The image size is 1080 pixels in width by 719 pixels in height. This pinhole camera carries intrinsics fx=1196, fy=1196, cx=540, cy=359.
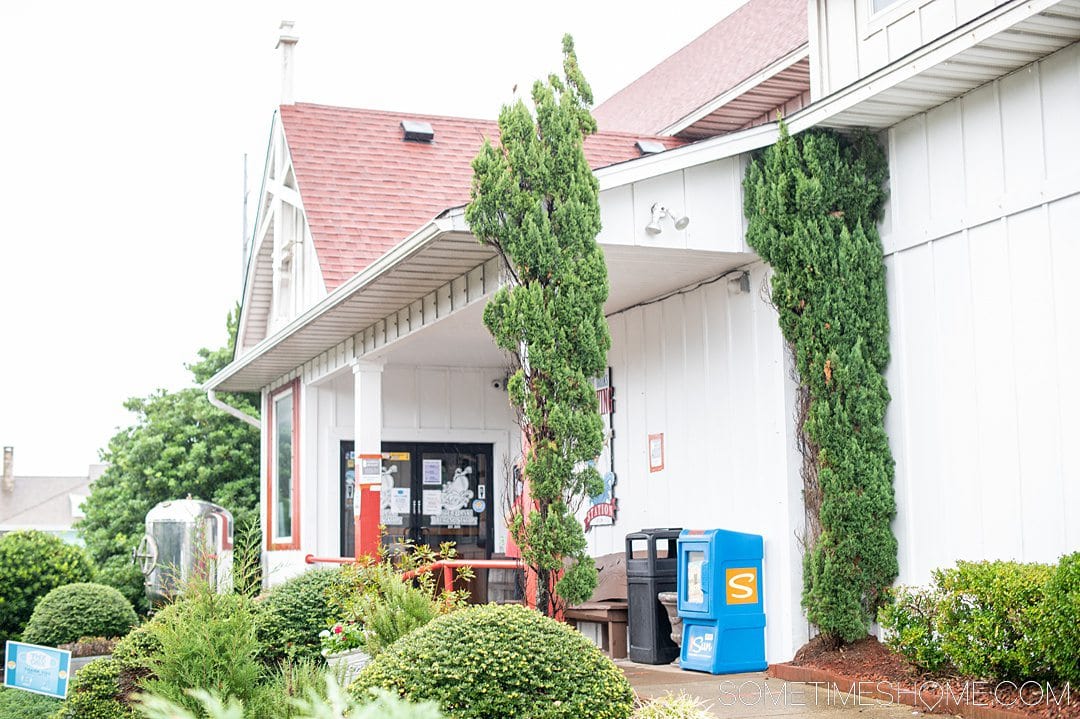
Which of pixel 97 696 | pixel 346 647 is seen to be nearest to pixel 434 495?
pixel 346 647

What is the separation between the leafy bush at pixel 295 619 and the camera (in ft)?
31.6

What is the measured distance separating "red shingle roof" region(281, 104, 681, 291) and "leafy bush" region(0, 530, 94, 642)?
17.2 ft

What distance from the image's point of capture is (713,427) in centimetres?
1077

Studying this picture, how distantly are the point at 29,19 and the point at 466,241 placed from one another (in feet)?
76.6

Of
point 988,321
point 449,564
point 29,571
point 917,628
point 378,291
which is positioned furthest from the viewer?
point 29,571

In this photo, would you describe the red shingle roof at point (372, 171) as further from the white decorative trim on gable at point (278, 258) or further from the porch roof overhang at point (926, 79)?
the porch roof overhang at point (926, 79)

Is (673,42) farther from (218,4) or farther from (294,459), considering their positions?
(294,459)

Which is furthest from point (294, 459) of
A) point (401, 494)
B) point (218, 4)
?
point (218, 4)

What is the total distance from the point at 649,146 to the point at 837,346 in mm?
6779

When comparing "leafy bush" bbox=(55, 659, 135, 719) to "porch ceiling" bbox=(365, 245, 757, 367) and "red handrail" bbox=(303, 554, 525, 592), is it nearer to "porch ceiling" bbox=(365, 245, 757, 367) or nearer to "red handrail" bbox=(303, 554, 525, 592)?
"red handrail" bbox=(303, 554, 525, 592)

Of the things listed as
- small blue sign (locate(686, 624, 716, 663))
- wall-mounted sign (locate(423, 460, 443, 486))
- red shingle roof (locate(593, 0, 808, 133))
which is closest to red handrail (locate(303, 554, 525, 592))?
Answer: small blue sign (locate(686, 624, 716, 663))

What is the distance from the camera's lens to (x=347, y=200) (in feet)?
50.3

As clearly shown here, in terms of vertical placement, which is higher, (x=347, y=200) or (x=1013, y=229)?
(x=347, y=200)

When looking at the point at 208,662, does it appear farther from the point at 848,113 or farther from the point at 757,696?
the point at 848,113
